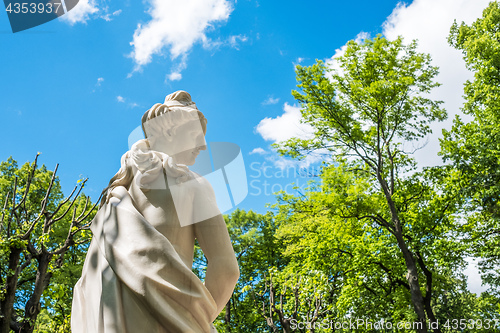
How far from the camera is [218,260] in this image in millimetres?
2170

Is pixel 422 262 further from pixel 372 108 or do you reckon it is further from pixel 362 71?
pixel 362 71

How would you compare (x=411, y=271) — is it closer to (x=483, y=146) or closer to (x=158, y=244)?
(x=483, y=146)

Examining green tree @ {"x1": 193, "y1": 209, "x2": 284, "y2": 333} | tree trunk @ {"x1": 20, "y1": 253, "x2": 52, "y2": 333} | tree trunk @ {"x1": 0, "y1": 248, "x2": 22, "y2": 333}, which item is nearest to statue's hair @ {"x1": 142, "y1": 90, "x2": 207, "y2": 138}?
tree trunk @ {"x1": 20, "y1": 253, "x2": 52, "y2": 333}

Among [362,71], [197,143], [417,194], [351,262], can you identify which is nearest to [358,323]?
[351,262]

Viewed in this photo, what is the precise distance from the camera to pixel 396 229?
46.5 feet

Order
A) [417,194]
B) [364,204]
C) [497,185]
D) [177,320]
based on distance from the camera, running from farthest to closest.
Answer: [417,194]
[364,204]
[497,185]
[177,320]

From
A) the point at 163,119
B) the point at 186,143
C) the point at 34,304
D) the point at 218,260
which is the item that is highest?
the point at 34,304

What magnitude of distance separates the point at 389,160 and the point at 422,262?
4.15 meters

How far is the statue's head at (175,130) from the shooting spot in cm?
258

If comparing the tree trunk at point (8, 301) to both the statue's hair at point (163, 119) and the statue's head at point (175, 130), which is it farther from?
the statue's head at point (175, 130)

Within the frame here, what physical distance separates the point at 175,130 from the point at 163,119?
0.10 meters

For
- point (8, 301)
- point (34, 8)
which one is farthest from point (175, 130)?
point (8, 301)

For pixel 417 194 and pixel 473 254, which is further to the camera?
pixel 417 194

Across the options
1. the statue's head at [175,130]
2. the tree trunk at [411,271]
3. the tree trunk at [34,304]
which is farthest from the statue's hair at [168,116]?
the tree trunk at [411,271]
